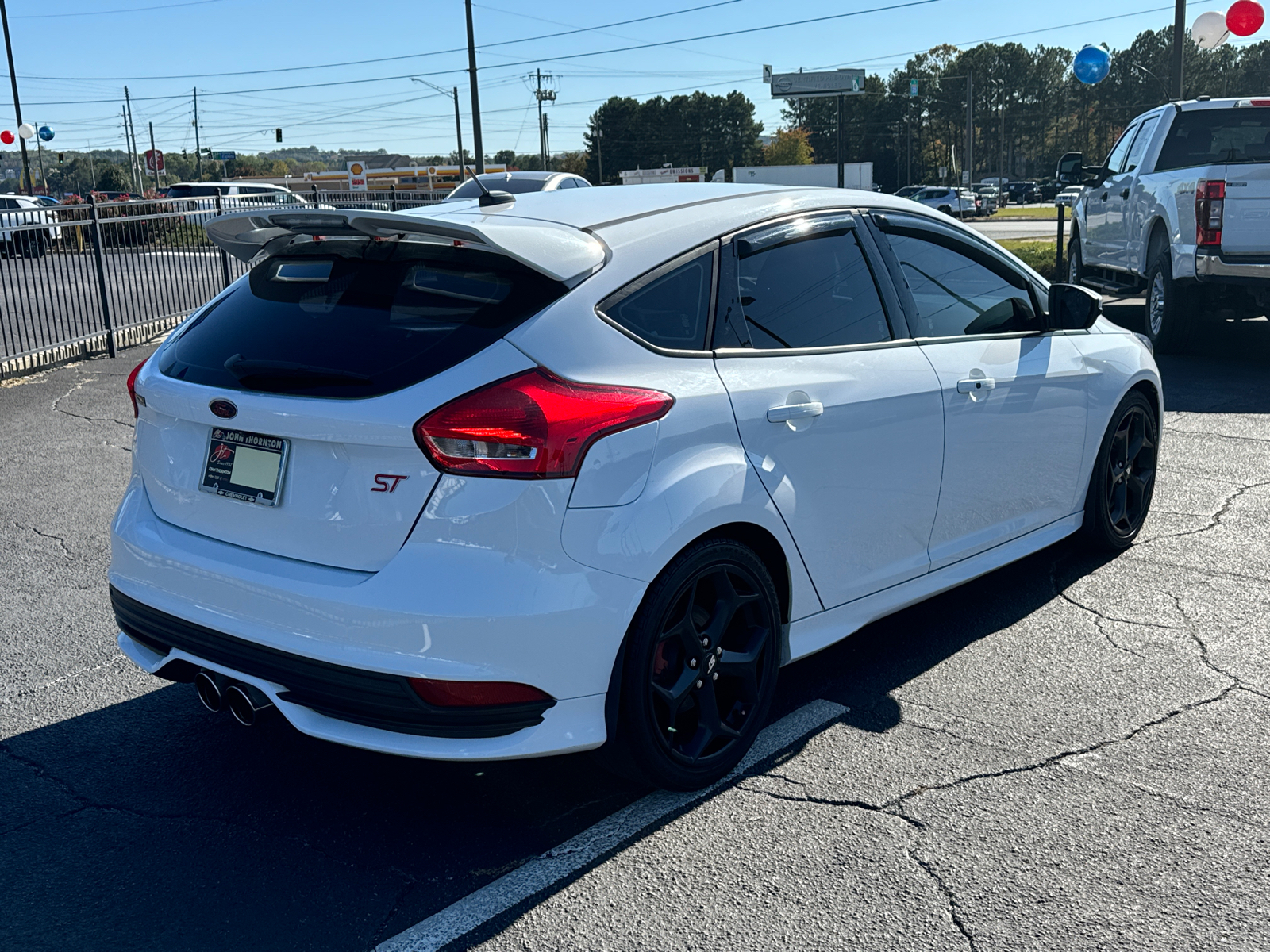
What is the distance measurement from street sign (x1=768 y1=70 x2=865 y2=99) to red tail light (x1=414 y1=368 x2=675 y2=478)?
12417 cm

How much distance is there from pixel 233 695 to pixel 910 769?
191cm

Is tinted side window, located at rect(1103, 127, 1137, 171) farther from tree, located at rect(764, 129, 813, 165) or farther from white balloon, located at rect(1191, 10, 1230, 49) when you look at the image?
tree, located at rect(764, 129, 813, 165)

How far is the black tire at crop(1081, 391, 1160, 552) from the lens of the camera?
5.13 m

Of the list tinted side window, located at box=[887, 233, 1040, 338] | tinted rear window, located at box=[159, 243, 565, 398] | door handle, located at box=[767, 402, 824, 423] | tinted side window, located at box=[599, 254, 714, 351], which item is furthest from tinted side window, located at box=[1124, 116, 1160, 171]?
tinted rear window, located at box=[159, 243, 565, 398]

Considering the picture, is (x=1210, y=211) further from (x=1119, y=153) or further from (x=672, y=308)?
(x=672, y=308)

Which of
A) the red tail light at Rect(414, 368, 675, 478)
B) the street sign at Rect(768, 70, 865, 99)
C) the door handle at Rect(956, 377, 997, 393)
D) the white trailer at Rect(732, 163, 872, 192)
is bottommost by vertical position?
the door handle at Rect(956, 377, 997, 393)

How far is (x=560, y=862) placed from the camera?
302cm

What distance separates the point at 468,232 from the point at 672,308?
2.09ft

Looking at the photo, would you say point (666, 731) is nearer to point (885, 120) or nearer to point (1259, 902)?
point (1259, 902)

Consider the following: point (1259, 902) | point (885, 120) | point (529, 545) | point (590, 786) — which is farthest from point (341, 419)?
point (885, 120)

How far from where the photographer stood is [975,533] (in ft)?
14.4

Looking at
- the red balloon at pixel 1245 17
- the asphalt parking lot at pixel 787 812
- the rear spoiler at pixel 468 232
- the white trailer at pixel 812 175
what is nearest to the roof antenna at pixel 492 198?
the rear spoiler at pixel 468 232

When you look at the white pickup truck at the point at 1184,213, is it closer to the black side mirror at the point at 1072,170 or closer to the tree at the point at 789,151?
the black side mirror at the point at 1072,170

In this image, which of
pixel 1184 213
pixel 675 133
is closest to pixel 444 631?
pixel 1184 213
